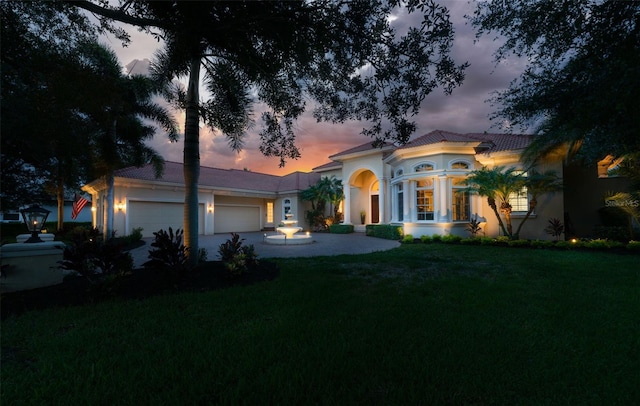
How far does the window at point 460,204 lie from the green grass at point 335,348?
960cm

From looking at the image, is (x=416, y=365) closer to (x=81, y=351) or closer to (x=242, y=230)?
(x=81, y=351)

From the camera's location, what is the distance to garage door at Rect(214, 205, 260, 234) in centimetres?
2333

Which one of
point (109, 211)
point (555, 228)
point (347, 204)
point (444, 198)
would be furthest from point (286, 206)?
point (555, 228)

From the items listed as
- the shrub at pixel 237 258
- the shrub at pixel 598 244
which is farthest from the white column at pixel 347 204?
the shrub at pixel 237 258

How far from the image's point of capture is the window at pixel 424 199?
15594 mm

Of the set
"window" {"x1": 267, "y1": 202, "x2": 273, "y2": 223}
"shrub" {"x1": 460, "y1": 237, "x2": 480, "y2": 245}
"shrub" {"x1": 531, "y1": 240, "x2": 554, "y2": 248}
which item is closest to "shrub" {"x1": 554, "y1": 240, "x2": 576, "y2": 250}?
"shrub" {"x1": 531, "y1": 240, "x2": 554, "y2": 248}

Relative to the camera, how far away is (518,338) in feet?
11.1

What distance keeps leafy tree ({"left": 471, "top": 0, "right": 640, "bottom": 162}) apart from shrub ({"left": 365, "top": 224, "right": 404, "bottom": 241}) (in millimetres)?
10306

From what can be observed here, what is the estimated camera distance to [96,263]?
16.2 ft

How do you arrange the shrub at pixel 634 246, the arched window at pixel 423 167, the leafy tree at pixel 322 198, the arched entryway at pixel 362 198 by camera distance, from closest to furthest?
1. the shrub at pixel 634 246
2. the arched window at pixel 423 167
3. the arched entryway at pixel 362 198
4. the leafy tree at pixel 322 198

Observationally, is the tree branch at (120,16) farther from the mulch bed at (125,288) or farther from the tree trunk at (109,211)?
the tree trunk at (109,211)

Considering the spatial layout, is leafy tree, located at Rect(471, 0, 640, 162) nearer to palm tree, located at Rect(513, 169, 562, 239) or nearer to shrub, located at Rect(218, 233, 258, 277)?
palm tree, located at Rect(513, 169, 562, 239)

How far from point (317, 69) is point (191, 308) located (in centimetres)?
497

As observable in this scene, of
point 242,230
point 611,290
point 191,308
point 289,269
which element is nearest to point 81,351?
point 191,308
